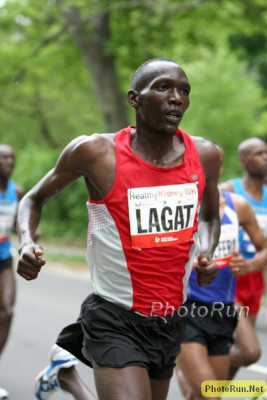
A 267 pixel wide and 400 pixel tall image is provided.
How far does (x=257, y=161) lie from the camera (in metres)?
6.65

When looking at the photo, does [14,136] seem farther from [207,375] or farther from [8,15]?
[207,375]

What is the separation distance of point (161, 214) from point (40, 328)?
5911 millimetres

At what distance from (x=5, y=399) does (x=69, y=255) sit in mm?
12076

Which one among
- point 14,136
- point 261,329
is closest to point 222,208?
point 261,329

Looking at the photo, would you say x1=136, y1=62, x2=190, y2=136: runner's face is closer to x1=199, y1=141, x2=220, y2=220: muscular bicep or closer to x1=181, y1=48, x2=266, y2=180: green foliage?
x1=199, y1=141, x2=220, y2=220: muscular bicep

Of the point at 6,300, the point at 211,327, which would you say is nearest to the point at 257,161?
the point at 211,327

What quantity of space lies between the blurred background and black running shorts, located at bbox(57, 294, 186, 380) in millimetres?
11109

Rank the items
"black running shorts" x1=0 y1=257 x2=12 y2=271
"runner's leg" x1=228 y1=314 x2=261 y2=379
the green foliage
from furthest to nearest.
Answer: the green foliage
"black running shorts" x1=0 y1=257 x2=12 y2=271
"runner's leg" x1=228 y1=314 x2=261 y2=379

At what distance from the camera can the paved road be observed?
668 centimetres

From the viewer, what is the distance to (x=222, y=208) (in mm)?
5004

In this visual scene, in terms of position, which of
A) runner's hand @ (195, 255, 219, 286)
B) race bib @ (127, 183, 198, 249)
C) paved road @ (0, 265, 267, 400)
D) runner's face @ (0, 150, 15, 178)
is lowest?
paved road @ (0, 265, 267, 400)

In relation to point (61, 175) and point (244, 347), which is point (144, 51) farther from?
point (61, 175)

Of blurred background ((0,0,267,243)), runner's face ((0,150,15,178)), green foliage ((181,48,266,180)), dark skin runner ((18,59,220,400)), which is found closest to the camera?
dark skin runner ((18,59,220,400))

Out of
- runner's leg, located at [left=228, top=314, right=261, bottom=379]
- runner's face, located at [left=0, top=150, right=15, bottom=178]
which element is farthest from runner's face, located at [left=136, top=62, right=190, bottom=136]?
runner's face, located at [left=0, top=150, right=15, bottom=178]
